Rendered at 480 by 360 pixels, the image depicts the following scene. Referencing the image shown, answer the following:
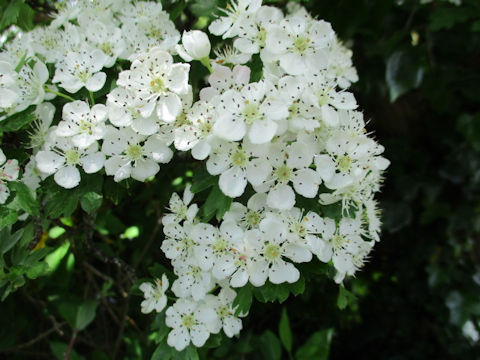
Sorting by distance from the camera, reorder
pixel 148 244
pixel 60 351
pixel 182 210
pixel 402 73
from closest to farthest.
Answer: pixel 182 210 → pixel 60 351 → pixel 148 244 → pixel 402 73

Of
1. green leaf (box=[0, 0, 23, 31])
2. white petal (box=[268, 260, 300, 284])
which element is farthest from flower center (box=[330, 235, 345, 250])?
green leaf (box=[0, 0, 23, 31])

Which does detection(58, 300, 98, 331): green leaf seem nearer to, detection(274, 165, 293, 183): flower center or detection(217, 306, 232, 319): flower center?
detection(217, 306, 232, 319): flower center

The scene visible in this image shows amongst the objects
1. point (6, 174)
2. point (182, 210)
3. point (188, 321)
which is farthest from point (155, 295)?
point (6, 174)

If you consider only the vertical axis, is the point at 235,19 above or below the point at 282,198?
above

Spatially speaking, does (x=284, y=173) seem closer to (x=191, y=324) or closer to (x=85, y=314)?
(x=191, y=324)

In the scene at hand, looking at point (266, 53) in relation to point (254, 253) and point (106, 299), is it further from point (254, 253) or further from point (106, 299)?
point (106, 299)

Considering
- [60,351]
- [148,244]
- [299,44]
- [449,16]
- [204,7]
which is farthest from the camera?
[449,16]

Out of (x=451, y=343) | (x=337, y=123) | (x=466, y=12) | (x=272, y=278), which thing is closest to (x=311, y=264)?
(x=272, y=278)
